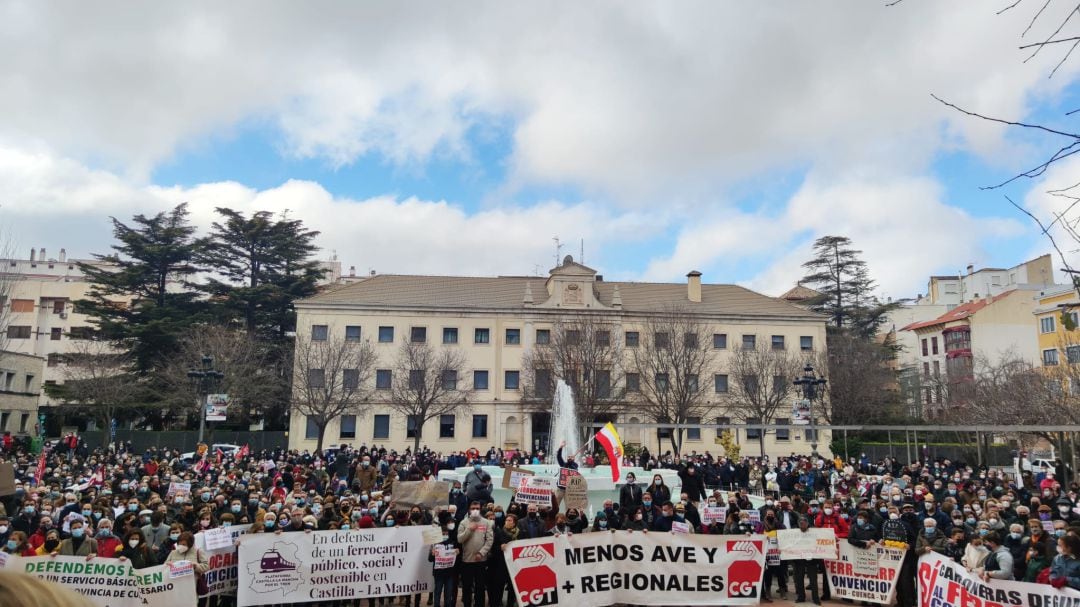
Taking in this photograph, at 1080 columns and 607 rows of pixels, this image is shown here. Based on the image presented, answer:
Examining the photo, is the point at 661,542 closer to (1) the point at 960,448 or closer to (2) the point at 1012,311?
(1) the point at 960,448

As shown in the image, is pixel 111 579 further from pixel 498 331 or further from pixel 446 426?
pixel 498 331

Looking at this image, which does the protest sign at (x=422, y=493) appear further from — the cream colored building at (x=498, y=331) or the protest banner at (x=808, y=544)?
the cream colored building at (x=498, y=331)

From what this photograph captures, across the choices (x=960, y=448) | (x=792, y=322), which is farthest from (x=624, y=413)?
(x=960, y=448)

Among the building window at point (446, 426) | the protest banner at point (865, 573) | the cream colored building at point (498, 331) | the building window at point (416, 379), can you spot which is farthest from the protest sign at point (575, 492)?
the building window at point (446, 426)

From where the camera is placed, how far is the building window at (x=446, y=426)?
5234 centimetres

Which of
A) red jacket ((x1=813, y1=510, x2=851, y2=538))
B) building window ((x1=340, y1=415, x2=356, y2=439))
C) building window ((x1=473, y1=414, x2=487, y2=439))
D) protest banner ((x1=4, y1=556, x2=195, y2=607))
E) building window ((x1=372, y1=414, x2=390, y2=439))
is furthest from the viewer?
building window ((x1=473, y1=414, x2=487, y2=439))

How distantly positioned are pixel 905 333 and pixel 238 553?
262 ft

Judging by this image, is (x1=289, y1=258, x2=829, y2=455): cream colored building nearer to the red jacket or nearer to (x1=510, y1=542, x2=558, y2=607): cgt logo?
the red jacket

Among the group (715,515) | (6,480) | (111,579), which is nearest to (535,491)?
(715,515)

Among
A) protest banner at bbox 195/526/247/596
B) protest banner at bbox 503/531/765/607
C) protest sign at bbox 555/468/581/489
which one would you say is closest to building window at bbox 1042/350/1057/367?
protest sign at bbox 555/468/581/489

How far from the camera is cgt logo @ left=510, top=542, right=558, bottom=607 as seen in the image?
34.9 feet

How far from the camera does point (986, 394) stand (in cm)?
4219

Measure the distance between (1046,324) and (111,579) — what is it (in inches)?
2447

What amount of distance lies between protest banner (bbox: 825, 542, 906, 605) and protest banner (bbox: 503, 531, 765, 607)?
6.13ft
